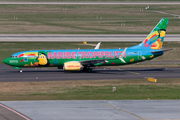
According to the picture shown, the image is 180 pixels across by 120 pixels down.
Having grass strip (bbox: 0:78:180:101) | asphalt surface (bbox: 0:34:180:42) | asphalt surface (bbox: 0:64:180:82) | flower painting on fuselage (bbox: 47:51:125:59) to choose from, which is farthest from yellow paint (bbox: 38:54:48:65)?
asphalt surface (bbox: 0:34:180:42)

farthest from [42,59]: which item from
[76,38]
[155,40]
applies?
[76,38]

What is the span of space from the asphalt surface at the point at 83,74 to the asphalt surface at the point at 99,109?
15855 millimetres

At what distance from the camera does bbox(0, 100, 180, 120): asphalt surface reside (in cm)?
2588

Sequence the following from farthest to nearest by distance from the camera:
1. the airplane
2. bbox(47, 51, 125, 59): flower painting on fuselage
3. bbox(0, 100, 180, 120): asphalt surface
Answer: bbox(47, 51, 125, 59): flower painting on fuselage
the airplane
bbox(0, 100, 180, 120): asphalt surface

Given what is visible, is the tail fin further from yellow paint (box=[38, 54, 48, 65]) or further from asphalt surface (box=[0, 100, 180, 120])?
asphalt surface (box=[0, 100, 180, 120])

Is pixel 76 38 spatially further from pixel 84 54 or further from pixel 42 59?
pixel 42 59

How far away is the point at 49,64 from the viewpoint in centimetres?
5275

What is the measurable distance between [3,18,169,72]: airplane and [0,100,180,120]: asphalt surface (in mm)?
21182

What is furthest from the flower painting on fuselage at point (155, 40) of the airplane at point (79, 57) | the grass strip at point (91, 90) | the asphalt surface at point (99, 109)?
the asphalt surface at point (99, 109)

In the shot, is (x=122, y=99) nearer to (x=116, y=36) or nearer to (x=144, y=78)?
(x=144, y=78)

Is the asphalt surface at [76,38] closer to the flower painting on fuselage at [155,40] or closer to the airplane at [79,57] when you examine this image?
the flower painting on fuselage at [155,40]

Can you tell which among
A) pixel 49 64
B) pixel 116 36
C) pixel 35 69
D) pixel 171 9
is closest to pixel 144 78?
pixel 49 64

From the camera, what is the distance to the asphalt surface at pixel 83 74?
155ft

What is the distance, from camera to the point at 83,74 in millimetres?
51719
